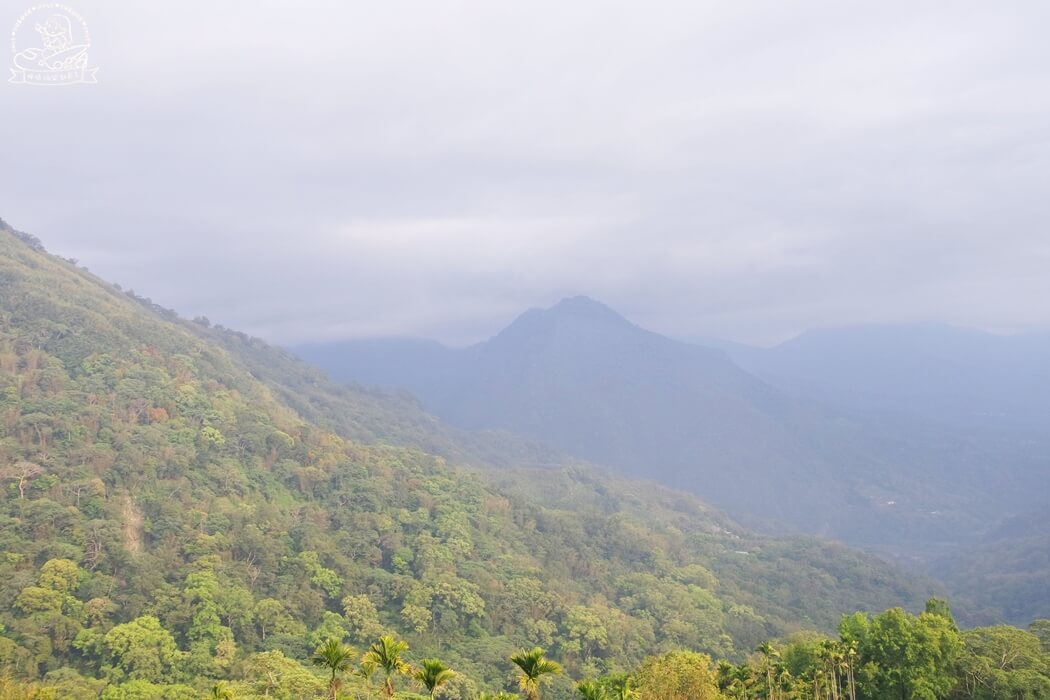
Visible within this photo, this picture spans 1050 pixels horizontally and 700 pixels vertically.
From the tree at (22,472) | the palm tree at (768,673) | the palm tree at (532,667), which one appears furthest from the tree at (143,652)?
the palm tree at (768,673)

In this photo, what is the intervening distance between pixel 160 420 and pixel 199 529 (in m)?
26.2

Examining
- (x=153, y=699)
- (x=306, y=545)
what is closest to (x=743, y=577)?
(x=306, y=545)

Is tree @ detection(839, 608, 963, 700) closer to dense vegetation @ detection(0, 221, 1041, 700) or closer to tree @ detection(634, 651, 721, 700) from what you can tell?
tree @ detection(634, 651, 721, 700)

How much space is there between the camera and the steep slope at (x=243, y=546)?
59219 millimetres

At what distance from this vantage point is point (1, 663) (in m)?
48.5

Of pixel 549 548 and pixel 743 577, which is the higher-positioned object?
pixel 549 548

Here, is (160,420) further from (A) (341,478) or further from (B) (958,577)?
(B) (958,577)

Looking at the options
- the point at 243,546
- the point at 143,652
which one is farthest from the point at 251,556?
the point at 143,652

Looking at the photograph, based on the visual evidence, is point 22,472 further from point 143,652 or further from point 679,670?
point 679,670

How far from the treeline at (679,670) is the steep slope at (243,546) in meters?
0.61

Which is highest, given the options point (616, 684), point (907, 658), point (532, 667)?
point (532, 667)

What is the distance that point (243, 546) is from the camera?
75438 millimetres

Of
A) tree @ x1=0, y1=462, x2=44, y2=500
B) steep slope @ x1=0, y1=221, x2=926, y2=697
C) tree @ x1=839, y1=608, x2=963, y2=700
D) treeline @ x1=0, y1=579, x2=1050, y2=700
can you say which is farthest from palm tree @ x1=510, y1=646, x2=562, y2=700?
tree @ x1=0, y1=462, x2=44, y2=500

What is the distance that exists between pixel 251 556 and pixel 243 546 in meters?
1.49
